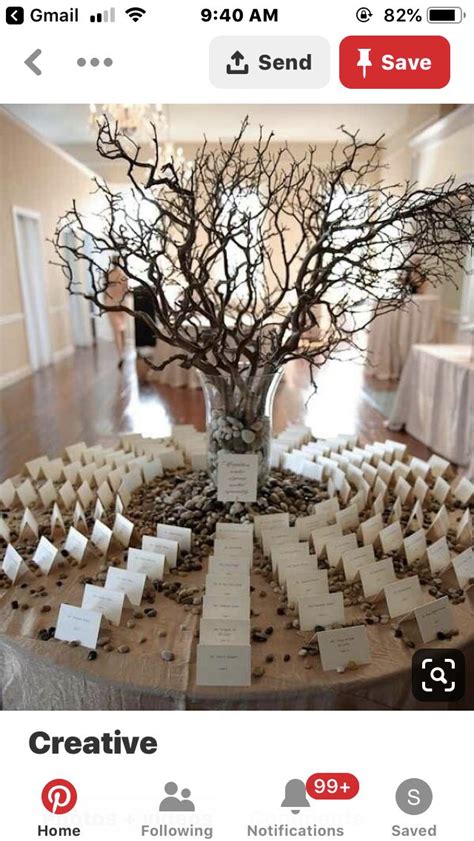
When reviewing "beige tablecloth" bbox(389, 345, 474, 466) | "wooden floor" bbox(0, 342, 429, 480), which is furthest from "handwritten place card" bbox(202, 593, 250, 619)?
"beige tablecloth" bbox(389, 345, 474, 466)

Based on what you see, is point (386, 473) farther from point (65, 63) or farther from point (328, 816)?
point (65, 63)

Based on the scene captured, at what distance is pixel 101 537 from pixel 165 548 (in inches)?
5.3

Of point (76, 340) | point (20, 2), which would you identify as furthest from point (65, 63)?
point (76, 340)

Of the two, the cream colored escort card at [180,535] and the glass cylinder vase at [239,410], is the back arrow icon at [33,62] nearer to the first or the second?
the glass cylinder vase at [239,410]

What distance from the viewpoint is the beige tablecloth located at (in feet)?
8.10

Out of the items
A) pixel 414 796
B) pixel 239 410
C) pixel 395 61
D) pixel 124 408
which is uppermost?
pixel 395 61

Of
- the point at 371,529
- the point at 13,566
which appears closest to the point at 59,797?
the point at 13,566

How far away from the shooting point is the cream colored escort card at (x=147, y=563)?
0.85 m

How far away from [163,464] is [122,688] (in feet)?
2.22

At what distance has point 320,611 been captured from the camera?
74 centimetres

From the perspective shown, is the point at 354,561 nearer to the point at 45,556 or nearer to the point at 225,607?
the point at 225,607

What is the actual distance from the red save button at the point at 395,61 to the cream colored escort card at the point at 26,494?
3.09ft

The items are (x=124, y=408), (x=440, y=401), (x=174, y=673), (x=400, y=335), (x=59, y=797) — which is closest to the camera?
(x=59, y=797)

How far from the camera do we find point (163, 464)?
1.28m
